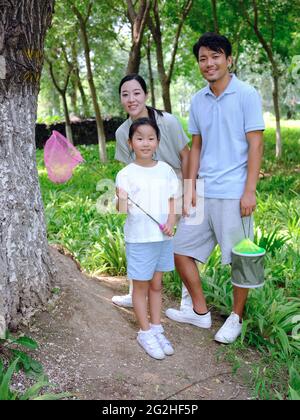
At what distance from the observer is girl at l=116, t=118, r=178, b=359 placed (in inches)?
111

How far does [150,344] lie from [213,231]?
0.85 meters

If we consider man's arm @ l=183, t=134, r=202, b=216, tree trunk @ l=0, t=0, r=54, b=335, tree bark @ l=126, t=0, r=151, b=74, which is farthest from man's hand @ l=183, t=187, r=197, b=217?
tree bark @ l=126, t=0, r=151, b=74

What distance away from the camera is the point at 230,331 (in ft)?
10.7

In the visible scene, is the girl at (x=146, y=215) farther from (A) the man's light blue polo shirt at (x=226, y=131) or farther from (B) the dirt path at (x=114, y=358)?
(A) the man's light blue polo shirt at (x=226, y=131)

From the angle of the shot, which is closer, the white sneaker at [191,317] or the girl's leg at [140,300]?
the girl's leg at [140,300]

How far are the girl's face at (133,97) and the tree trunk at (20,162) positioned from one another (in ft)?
1.76

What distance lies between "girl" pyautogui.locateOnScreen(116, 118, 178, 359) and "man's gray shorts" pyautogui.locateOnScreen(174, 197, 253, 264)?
291 mm

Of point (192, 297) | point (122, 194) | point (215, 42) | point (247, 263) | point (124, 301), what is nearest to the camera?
point (122, 194)

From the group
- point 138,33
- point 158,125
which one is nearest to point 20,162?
point 158,125

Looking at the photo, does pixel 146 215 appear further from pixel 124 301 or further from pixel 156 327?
pixel 124 301

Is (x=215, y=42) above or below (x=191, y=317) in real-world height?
above

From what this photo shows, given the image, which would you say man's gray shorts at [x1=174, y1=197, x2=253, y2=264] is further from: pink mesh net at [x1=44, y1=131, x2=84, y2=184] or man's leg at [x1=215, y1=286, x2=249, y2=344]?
pink mesh net at [x1=44, y1=131, x2=84, y2=184]

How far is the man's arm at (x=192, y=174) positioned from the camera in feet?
10.5

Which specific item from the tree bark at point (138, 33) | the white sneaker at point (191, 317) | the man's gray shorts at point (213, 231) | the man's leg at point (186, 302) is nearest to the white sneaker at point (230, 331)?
the white sneaker at point (191, 317)
